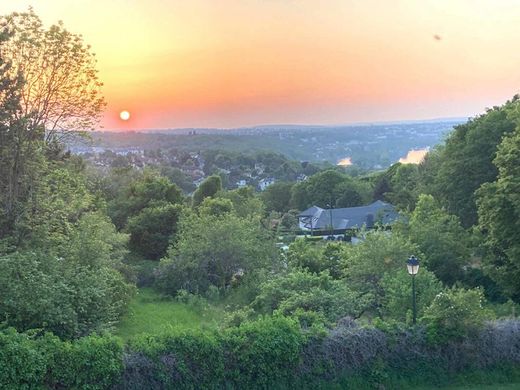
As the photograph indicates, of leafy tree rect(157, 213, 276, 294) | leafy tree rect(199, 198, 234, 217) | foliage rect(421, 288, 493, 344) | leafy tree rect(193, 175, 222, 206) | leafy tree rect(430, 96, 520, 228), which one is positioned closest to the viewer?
foliage rect(421, 288, 493, 344)

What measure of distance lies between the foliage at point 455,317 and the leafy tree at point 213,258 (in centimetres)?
985

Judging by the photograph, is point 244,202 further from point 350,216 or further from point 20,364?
point 20,364

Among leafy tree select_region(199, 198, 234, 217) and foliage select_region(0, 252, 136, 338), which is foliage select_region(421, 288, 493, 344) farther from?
leafy tree select_region(199, 198, 234, 217)

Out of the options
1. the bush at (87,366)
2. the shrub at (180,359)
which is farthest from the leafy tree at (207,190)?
the bush at (87,366)

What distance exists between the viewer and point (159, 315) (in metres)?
17.4

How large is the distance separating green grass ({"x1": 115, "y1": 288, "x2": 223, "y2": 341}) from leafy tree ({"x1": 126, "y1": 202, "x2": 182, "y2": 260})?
6.50 meters

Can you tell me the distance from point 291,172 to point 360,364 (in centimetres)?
9468

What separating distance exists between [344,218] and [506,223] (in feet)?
103

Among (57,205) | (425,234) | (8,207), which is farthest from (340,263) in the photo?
(8,207)

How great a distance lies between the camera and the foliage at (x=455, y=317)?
10.8m

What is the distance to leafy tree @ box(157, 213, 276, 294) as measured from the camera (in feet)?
66.6

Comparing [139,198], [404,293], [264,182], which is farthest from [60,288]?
[264,182]

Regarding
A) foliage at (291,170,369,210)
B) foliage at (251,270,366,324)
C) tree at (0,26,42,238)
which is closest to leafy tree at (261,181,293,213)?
foliage at (291,170,369,210)

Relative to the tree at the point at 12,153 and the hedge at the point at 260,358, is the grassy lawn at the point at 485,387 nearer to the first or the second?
Result: the hedge at the point at 260,358
